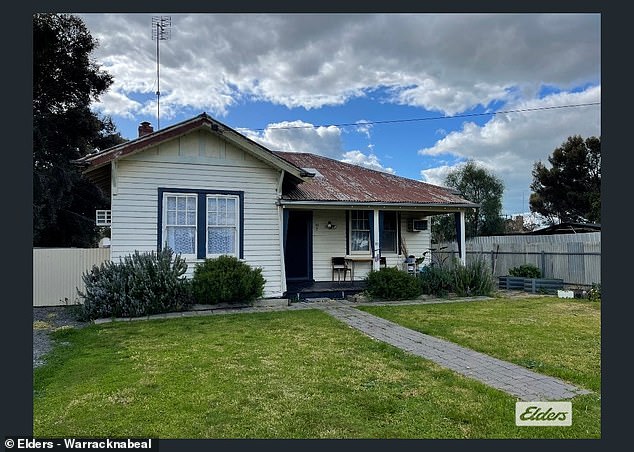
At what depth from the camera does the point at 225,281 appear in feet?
34.2

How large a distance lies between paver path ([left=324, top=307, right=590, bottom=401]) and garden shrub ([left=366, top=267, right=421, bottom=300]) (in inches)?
133

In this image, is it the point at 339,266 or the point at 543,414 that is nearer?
the point at 543,414

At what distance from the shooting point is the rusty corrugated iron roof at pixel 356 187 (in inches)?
516

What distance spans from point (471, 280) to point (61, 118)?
20.5 m

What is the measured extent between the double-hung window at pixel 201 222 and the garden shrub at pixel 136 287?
2.24 feet

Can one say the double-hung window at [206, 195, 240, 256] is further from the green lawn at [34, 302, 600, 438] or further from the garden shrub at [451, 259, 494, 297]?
the garden shrub at [451, 259, 494, 297]

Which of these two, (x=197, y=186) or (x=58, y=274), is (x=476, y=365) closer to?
(x=197, y=186)

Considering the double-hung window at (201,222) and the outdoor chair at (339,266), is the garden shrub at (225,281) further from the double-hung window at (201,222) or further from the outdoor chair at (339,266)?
the outdoor chair at (339,266)

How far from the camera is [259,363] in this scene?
5641 millimetres

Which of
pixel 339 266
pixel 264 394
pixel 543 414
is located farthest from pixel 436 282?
pixel 264 394

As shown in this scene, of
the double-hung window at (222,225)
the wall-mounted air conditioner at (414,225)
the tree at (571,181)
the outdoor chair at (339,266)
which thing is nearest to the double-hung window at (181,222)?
the double-hung window at (222,225)

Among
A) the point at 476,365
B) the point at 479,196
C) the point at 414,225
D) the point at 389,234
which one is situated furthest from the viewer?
the point at 479,196

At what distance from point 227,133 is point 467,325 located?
746 centimetres

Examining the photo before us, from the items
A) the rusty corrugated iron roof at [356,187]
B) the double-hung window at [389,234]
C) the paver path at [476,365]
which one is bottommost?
the paver path at [476,365]
